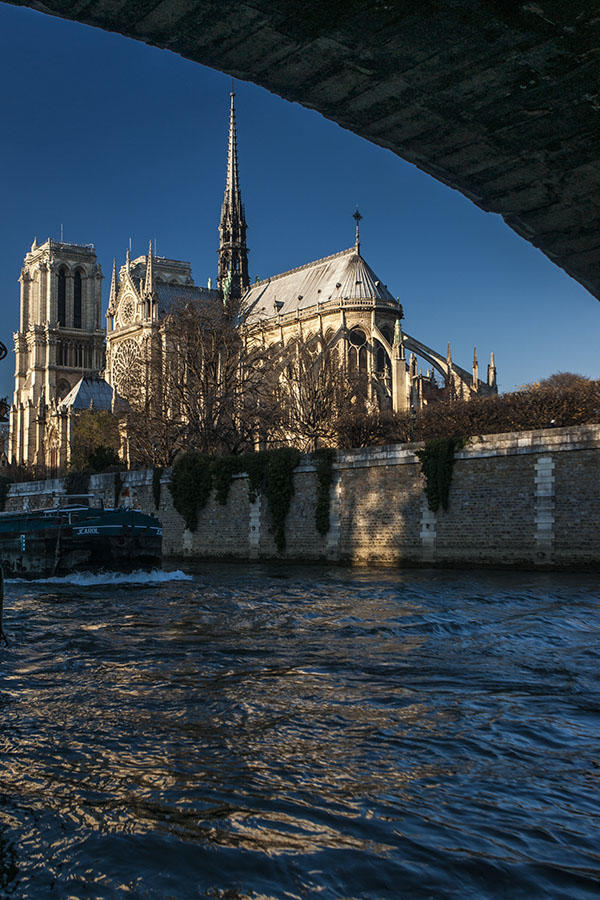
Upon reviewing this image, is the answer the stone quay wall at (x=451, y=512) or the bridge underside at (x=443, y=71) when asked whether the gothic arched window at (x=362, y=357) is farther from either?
the bridge underside at (x=443, y=71)

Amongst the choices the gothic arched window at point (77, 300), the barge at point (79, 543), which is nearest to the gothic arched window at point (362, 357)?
the barge at point (79, 543)

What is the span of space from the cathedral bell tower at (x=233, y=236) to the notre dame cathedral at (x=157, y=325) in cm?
10

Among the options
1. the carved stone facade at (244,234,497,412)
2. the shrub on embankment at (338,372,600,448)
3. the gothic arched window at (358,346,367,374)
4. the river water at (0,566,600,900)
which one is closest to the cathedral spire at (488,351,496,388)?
the carved stone facade at (244,234,497,412)

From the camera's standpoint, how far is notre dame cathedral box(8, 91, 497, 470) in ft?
168

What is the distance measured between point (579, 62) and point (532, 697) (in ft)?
20.2

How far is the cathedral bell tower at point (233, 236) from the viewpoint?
79312 millimetres

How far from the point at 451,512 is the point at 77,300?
8749cm

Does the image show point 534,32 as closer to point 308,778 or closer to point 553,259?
point 553,259

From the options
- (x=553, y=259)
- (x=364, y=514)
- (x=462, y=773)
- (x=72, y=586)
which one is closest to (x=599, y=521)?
(x=364, y=514)

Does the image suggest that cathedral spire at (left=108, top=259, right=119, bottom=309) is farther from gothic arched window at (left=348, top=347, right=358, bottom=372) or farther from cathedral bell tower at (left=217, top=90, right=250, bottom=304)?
gothic arched window at (left=348, top=347, right=358, bottom=372)

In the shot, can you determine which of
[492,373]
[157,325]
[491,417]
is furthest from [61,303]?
[491,417]

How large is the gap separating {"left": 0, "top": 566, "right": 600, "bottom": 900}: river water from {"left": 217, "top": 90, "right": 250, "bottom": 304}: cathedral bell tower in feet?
230

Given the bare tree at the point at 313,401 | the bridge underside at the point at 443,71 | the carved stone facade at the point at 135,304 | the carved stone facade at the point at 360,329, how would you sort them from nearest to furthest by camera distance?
the bridge underside at the point at 443,71, the bare tree at the point at 313,401, the carved stone facade at the point at 360,329, the carved stone facade at the point at 135,304

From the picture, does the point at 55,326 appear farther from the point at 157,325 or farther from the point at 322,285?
the point at 322,285
